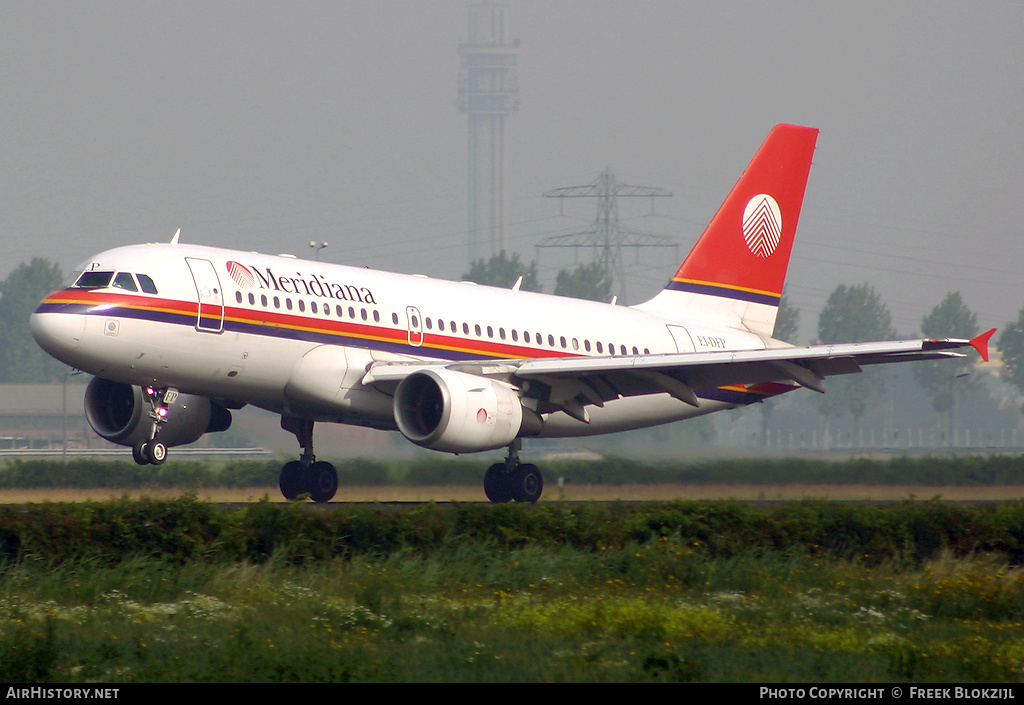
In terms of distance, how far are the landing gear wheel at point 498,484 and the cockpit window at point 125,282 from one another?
8.42 metres

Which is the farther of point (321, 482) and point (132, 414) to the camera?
point (321, 482)

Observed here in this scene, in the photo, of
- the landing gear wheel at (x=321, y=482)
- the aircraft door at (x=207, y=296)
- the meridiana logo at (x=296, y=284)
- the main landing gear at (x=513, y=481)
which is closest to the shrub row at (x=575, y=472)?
the landing gear wheel at (x=321, y=482)

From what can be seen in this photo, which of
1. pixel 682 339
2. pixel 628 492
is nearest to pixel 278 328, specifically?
pixel 628 492

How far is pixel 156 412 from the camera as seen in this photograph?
80.1 ft

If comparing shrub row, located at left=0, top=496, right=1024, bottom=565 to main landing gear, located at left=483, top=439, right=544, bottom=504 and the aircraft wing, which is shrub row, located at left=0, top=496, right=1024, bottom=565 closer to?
the aircraft wing

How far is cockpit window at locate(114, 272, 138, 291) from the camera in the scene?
77.3 ft

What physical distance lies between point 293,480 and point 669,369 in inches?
327

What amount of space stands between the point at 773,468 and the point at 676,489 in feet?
7.86

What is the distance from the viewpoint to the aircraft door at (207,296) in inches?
942

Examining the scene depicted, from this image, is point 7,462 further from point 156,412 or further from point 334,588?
point 334,588

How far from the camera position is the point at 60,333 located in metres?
22.8

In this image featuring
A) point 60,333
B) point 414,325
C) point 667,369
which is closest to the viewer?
point 60,333

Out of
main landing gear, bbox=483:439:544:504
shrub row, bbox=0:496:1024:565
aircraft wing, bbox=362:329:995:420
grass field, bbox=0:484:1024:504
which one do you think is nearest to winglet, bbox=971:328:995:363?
aircraft wing, bbox=362:329:995:420

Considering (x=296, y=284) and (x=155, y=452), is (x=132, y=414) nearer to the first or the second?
(x=155, y=452)
